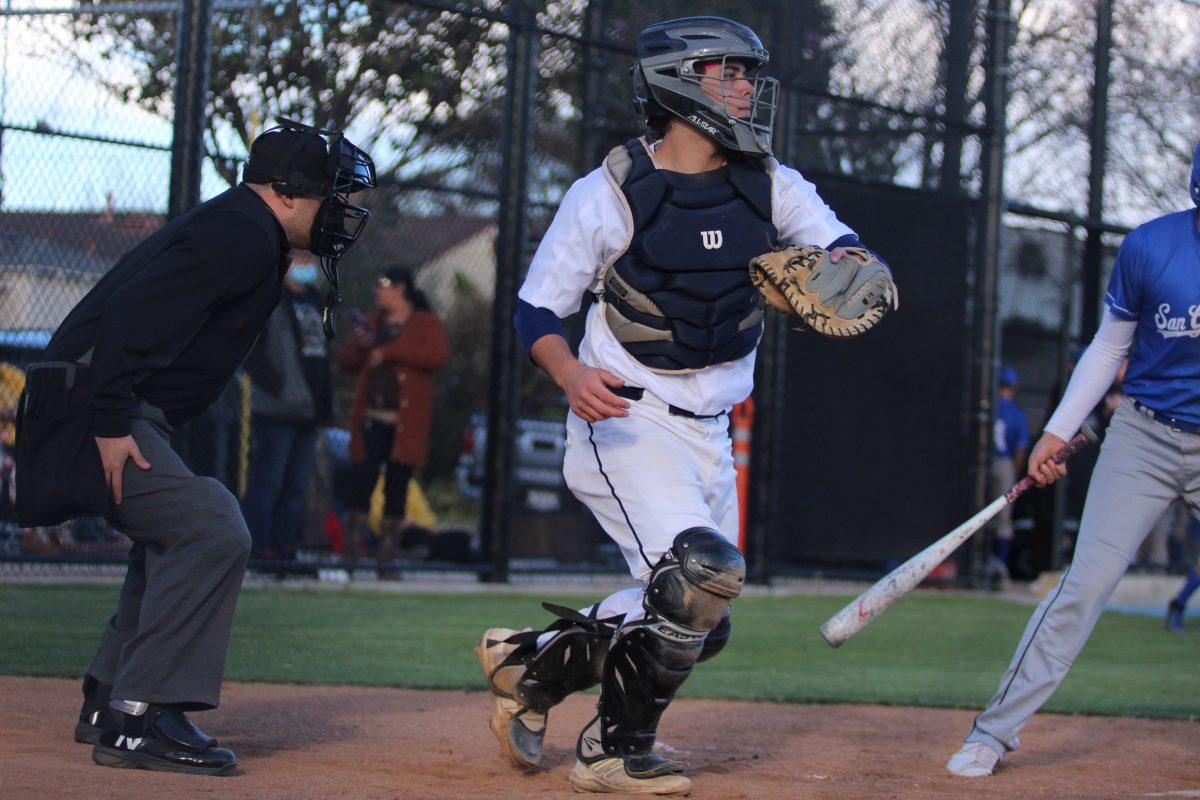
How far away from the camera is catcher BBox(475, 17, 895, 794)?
447cm

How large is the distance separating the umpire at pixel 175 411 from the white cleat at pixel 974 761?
2.33m

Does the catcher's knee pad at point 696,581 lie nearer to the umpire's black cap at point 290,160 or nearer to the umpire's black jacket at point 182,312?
the umpire's black jacket at point 182,312

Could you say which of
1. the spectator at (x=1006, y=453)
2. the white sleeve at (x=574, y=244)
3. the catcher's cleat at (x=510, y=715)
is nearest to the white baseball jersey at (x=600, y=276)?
the white sleeve at (x=574, y=244)

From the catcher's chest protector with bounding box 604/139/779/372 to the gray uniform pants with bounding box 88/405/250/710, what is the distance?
1.34 meters

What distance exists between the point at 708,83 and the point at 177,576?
2149 mm

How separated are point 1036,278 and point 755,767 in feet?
36.1

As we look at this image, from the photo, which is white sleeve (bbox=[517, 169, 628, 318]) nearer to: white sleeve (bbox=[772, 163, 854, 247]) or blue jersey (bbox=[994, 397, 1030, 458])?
white sleeve (bbox=[772, 163, 854, 247])

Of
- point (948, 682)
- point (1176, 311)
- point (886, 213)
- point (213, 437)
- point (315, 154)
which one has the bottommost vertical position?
point (948, 682)

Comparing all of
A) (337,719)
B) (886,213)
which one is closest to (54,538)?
(337,719)

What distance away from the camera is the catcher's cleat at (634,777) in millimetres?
4570

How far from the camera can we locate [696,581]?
14.2 ft

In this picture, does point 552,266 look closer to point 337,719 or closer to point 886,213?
point 337,719

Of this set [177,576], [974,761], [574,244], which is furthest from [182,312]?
[974,761]

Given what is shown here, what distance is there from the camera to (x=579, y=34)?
11.2 meters
